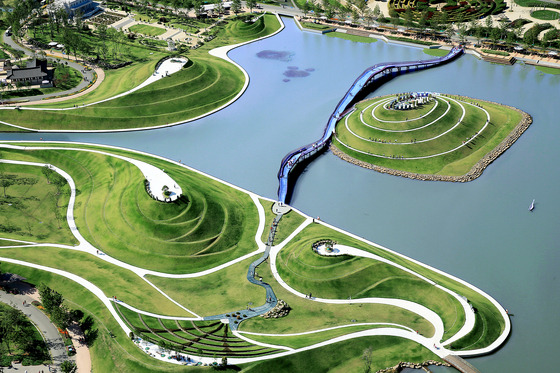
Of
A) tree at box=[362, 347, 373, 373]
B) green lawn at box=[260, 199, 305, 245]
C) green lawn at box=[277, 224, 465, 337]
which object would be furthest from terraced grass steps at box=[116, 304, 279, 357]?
green lawn at box=[260, 199, 305, 245]

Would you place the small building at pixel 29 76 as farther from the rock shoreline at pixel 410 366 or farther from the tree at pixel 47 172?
the rock shoreline at pixel 410 366

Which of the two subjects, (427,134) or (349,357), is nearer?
(349,357)

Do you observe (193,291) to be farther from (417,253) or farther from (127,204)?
(417,253)

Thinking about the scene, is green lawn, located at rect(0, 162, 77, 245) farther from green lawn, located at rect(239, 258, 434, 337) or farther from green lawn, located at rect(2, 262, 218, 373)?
green lawn, located at rect(239, 258, 434, 337)

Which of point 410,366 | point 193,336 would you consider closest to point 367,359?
point 410,366

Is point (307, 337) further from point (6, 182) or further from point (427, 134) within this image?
point (6, 182)

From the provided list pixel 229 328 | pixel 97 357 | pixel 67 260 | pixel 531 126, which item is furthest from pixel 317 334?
pixel 531 126
